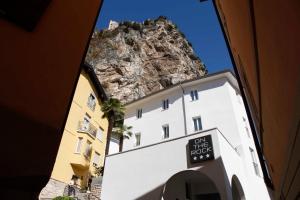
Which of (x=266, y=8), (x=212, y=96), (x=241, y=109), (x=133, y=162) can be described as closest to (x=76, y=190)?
(x=133, y=162)

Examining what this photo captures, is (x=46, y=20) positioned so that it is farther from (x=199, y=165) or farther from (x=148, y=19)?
(x=148, y=19)

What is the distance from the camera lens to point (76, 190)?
78.3 feet

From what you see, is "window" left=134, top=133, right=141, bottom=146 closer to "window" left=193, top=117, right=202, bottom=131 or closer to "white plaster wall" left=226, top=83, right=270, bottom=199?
"window" left=193, top=117, right=202, bottom=131

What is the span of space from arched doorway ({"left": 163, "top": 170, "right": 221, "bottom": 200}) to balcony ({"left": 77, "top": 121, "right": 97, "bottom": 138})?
14511mm

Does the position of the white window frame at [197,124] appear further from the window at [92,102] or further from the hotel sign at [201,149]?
the window at [92,102]

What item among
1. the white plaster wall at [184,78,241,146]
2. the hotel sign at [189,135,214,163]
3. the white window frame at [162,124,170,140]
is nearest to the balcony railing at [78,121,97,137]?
the white window frame at [162,124,170,140]

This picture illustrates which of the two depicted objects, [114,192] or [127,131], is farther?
[127,131]

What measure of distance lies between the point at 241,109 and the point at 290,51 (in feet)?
76.5

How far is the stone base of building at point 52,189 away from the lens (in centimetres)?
2056

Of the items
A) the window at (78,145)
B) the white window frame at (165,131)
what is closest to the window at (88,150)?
the window at (78,145)

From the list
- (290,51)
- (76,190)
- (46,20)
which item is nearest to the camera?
(290,51)

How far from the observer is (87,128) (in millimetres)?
29641

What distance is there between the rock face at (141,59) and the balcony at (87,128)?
53.2 feet

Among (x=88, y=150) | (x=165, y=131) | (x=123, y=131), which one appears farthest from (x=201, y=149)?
(x=88, y=150)
